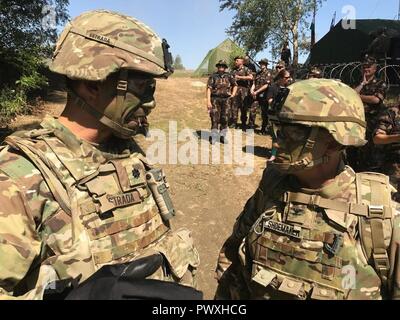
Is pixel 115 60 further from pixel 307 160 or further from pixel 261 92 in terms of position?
pixel 261 92

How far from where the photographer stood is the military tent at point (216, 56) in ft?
90.8

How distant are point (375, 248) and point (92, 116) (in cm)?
146

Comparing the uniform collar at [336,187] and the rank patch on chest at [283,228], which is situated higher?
the uniform collar at [336,187]

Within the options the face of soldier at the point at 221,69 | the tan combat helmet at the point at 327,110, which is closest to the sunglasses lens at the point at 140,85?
the tan combat helmet at the point at 327,110

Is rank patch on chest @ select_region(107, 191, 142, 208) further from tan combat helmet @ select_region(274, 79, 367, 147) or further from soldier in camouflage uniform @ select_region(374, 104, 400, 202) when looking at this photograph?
soldier in camouflage uniform @ select_region(374, 104, 400, 202)

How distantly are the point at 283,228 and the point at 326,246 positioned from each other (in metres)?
0.24

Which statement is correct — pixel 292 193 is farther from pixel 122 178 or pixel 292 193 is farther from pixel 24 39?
pixel 24 39

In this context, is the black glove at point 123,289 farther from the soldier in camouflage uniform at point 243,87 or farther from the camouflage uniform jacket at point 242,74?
the camouflage uniform jacket at point 242,74

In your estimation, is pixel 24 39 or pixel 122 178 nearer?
pixel 122 178

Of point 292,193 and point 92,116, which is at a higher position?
point 92,116

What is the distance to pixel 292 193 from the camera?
7.61 feet

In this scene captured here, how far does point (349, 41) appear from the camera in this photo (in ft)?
55.3

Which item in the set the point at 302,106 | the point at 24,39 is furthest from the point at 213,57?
the point at 302,106
